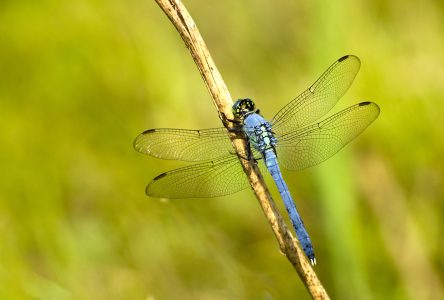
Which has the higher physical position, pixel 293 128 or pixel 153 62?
pixel 153 62

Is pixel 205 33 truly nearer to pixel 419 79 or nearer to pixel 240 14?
pixel 240 14

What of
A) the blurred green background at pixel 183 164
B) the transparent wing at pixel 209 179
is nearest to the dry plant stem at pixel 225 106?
the transparent wing at pixel 209 179

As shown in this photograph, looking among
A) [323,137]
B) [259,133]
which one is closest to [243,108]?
[259,133]

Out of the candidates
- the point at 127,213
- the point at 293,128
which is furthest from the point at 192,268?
the point at 293,128

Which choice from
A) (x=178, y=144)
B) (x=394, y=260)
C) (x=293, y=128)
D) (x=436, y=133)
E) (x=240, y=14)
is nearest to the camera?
(x=178, y=144)

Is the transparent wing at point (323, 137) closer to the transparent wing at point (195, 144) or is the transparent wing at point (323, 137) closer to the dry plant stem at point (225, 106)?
the transparent wing at point (195, 144)

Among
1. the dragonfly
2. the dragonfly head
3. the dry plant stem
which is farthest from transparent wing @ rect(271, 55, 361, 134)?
the dry plant stem

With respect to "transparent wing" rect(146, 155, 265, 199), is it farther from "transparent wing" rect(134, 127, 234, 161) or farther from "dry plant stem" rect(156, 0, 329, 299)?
"dry plant stem" rect(156, 0, 329, 299)

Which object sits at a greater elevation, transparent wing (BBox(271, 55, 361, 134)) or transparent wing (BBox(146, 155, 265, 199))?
transparent wing (BBox(271, 55, 361, 134))
